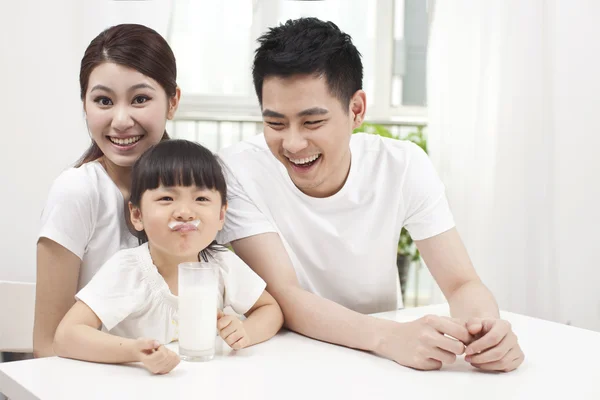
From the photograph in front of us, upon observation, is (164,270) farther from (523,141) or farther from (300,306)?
(523,141)

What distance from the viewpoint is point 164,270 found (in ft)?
4.16

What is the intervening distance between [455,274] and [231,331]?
64 centimetres

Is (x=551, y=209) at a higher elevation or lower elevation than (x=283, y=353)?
higher

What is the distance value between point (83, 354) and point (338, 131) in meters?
0.72

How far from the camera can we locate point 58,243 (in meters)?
1.41

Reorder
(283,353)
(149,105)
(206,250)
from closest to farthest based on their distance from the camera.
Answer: (283,353) < (206,250) < (149,105)

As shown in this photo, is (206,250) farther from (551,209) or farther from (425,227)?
(551,209)

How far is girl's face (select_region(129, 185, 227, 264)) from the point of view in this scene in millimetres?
1212

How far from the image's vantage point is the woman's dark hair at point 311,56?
4.82 feet

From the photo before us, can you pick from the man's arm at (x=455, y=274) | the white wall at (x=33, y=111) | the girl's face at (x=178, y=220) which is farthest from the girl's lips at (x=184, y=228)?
the white wall at (x=33, y=111)

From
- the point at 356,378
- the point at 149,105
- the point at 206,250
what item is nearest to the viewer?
the point at 356,378

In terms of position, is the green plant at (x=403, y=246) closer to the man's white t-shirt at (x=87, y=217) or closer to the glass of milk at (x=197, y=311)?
the man's white t-shirt at (x=87, y=217)

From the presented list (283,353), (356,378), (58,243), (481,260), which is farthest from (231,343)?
(481,260)

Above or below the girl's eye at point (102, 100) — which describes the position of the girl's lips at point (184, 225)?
below
